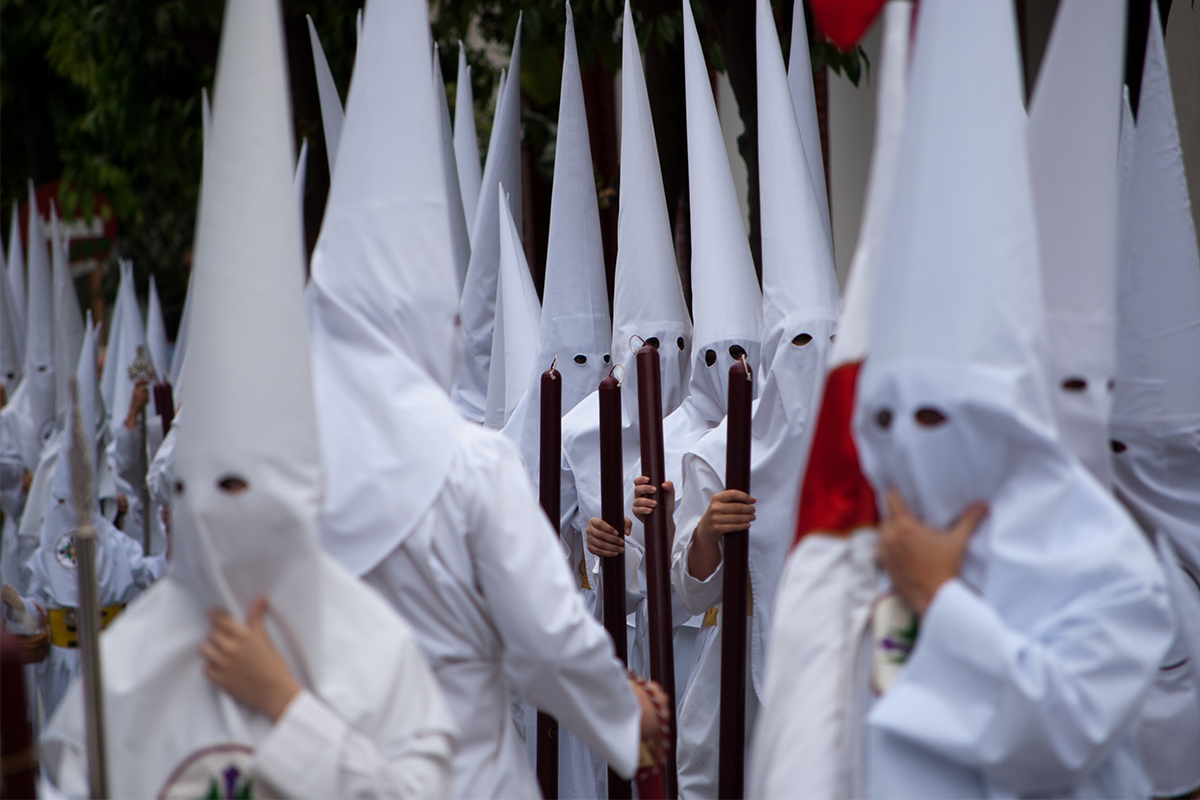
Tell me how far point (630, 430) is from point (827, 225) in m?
1.20

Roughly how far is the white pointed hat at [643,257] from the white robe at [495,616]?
2977 millimetres

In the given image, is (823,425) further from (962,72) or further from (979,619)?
(962,72)

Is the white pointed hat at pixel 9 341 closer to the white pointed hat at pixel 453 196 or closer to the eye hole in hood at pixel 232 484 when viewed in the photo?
the white pointed hat at pixel 453 196

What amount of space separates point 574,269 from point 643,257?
58cm

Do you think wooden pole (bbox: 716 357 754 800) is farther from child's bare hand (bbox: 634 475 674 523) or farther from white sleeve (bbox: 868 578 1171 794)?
white sleeve (bbox: 868 578 1171 794)

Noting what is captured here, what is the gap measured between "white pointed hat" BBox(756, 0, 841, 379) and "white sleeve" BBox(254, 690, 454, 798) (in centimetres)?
290

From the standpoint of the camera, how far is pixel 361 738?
2291mm

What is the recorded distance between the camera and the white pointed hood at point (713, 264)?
5250 mm

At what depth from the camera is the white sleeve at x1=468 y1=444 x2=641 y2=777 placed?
268 cm

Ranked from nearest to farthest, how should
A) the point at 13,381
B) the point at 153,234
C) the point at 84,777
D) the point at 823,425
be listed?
the point at 84,777 < the point at 823,425 < the point at 13,381 < the point at 153,234

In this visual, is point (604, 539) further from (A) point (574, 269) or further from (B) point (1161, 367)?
(A) point (574, 269)

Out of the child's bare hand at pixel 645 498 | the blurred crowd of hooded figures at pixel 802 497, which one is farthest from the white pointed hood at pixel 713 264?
the blurred crowd of hooded figures at pixel 802 497

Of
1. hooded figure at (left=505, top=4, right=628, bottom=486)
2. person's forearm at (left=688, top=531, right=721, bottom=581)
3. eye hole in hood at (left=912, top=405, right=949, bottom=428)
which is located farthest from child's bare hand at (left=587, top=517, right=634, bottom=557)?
hooded figure at (left=505, top=4, right=628, bottom=486)

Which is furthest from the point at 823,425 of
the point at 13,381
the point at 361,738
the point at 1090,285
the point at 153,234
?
the point at 153,234
